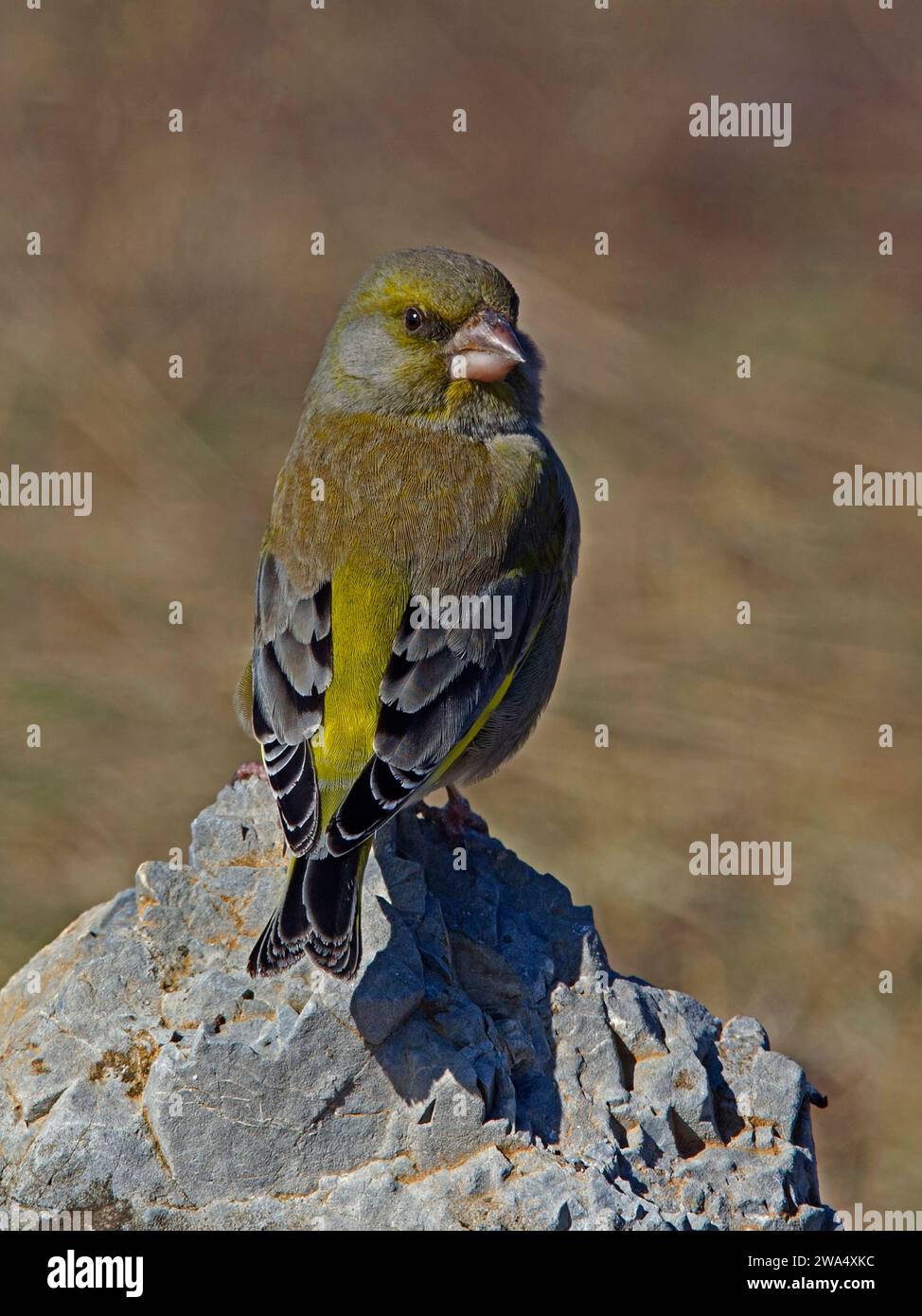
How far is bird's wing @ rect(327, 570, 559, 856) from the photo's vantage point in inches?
169

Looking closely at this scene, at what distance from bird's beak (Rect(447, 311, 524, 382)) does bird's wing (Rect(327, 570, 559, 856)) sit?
0.60 m

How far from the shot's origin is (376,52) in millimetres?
12188

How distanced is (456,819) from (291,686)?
1.97 ft

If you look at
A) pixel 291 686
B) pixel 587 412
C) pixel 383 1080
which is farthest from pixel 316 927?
pixel 587 412

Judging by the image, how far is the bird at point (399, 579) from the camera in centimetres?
432

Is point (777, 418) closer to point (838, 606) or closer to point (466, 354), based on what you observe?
point (838, 606)

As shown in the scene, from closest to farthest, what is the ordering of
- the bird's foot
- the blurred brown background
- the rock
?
the rock → the bird's foot → the blurred brown background

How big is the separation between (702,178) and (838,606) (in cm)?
446

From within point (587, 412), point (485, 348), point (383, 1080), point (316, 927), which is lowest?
point (383, 1080)

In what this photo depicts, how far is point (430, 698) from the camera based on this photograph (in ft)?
15.3

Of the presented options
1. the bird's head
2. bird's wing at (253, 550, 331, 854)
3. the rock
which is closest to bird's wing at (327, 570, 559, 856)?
bird's wing at (253, 550, 331, 854)

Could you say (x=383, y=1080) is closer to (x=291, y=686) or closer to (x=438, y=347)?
(x=291, y=686)

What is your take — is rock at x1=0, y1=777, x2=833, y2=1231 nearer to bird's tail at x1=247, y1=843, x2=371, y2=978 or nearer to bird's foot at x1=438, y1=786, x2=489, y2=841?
bird's tail at x1=247, y1=843, x2=371, y2=978

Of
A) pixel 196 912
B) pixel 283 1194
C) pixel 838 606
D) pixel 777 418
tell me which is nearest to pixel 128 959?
pixel 196 912
